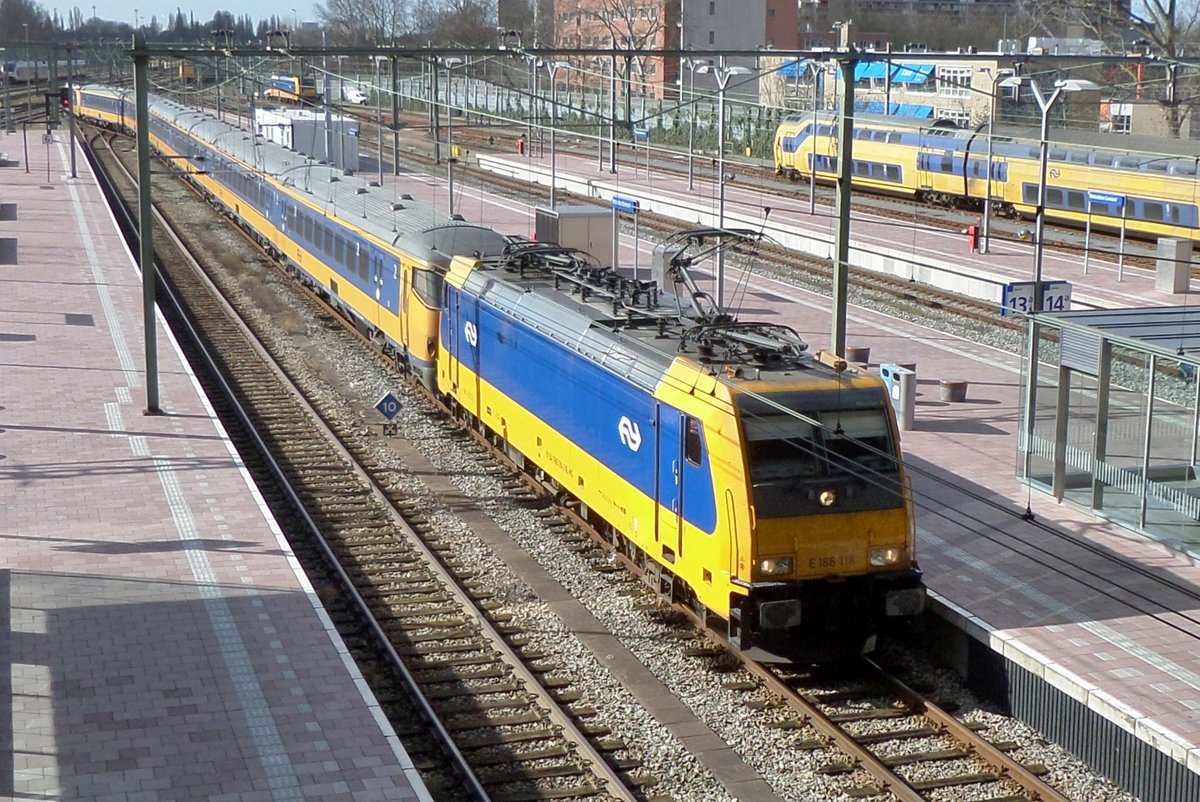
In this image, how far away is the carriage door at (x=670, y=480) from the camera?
1151cm

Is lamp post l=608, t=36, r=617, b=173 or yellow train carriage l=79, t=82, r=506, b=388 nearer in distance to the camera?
yellow train carriage l=79, t=82, r=506, b=388

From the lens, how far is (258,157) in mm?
34844

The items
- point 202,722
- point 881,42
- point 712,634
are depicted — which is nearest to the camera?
point 202,722

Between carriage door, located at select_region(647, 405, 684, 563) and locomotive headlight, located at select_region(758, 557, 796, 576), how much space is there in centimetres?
109

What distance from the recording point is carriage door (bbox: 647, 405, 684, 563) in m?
11.5

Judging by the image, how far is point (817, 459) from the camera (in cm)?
1092

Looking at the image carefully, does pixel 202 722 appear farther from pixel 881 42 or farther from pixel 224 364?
pixel 881 42

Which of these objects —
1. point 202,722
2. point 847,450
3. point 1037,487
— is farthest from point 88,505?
point 1037,487

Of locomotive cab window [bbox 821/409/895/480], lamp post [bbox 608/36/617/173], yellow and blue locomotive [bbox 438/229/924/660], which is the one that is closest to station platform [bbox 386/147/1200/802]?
locomotive cab window [bbox 821/409/895/480]

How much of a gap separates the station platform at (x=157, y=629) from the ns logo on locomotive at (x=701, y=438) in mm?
2957

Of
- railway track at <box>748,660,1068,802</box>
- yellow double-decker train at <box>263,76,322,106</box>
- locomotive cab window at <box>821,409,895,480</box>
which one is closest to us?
railway track at <box>748,660,1068,802</box>

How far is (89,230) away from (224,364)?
59.0 feet

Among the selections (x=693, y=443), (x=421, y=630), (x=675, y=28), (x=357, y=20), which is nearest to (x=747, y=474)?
(x=693, y=443)

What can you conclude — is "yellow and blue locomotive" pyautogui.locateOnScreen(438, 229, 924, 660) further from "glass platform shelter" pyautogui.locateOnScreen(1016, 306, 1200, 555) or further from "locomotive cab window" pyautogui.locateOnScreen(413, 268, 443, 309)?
"locomotive cab window" pyautogui.locateOnScreen(413, 268, 443, 309)
